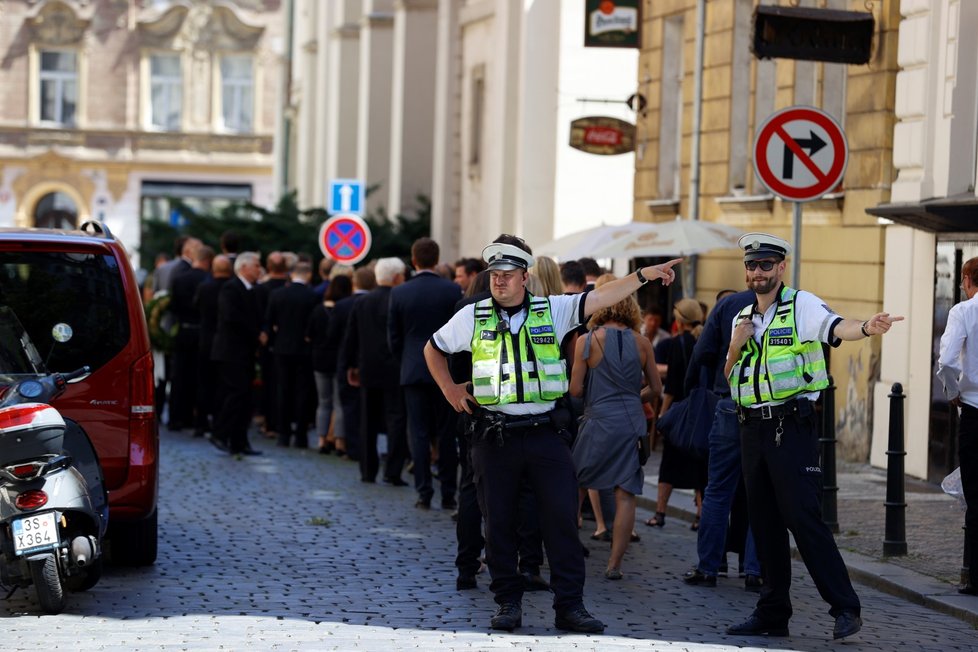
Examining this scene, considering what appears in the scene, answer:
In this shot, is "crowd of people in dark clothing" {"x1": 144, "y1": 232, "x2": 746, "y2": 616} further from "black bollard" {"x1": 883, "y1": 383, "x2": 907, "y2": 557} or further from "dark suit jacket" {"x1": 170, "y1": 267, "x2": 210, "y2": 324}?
"black bollard" {"x1": 883, "y1": 383, "x2": 907, "y2": 557}

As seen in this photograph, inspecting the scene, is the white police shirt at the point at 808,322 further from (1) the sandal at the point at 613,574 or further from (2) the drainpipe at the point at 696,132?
(2) the drainpipe at the point at 696,132

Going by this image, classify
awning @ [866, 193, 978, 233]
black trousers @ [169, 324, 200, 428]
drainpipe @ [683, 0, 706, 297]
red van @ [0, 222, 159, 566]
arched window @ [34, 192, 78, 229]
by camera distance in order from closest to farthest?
1. red van @ [0, 222, 159, 566]
2. awning @ [866, 193, 978, 233]
3. black trousers @ [169, 324, 200, 428]
4. drainpipe @ [683, 0, 706, 297]
5. arched window @ [34, 192, 78, 229]

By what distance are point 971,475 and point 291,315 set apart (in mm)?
9715

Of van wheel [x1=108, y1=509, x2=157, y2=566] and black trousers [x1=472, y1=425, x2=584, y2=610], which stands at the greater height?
black trousers [x1=472, y1=425, x2=584, y2=610]

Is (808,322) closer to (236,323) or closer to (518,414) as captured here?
(518,414)

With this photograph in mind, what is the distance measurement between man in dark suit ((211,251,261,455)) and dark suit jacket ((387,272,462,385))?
3938 mm

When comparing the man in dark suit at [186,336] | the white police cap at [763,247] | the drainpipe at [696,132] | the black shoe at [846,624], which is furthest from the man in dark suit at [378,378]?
the black shoe at [846,624]

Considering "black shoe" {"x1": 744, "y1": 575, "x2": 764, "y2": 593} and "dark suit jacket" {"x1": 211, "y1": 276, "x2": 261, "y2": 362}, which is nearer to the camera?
"black shoe" {"x1": 744, "y1": 575, "x2": 764, "y2": 593}

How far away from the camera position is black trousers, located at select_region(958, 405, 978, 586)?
9.73 m

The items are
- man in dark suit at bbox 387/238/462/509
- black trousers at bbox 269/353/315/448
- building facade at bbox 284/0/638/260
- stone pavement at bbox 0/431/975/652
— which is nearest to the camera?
stone pavement at bbox 0/431/975/652

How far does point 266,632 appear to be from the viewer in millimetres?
8344

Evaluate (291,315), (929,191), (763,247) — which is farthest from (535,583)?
(291,315)

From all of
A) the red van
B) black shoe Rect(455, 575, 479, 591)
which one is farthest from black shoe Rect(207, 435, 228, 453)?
black shoe Rect(455, 575, 479, 591)

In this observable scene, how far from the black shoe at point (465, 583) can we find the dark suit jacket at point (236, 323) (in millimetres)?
8013
